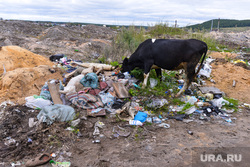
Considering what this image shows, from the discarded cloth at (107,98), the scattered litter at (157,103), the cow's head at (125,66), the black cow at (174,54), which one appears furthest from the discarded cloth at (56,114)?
the cow's head at (125,66)

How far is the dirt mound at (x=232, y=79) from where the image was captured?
572 cm

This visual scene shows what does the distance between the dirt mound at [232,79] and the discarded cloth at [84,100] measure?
4135 millimetres

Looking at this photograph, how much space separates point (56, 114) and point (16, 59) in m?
3.99

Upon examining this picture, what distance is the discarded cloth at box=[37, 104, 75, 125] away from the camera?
3.76 metres

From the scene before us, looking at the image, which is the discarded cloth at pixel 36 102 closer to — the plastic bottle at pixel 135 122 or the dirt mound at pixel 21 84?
→ the dirt mound at pixel 21 84

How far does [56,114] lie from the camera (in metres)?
3.82

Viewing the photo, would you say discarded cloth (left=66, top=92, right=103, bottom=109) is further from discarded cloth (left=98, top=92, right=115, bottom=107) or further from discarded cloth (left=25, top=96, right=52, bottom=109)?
discarded cloth (left=25, top=96, right=52, bottom=109)

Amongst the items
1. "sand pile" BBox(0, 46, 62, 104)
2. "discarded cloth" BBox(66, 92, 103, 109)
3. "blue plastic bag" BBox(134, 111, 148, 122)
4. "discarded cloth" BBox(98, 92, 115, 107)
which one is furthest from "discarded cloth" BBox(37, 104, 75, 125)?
"blue plastic bag" BBox(134, 111, 148, 122)

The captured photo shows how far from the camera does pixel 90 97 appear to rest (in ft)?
14.6

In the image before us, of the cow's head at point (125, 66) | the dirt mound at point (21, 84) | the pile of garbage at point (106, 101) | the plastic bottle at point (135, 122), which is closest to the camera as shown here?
the plastic bottle at point (135, 122)

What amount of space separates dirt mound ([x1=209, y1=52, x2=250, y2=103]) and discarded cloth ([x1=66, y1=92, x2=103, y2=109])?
13.6ft

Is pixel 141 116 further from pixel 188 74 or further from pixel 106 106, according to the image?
pixel 188 74

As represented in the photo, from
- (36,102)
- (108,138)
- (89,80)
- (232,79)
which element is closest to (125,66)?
(89,80)

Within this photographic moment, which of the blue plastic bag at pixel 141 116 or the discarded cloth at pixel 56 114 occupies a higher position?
the discarded cloth at pixel 56 114
